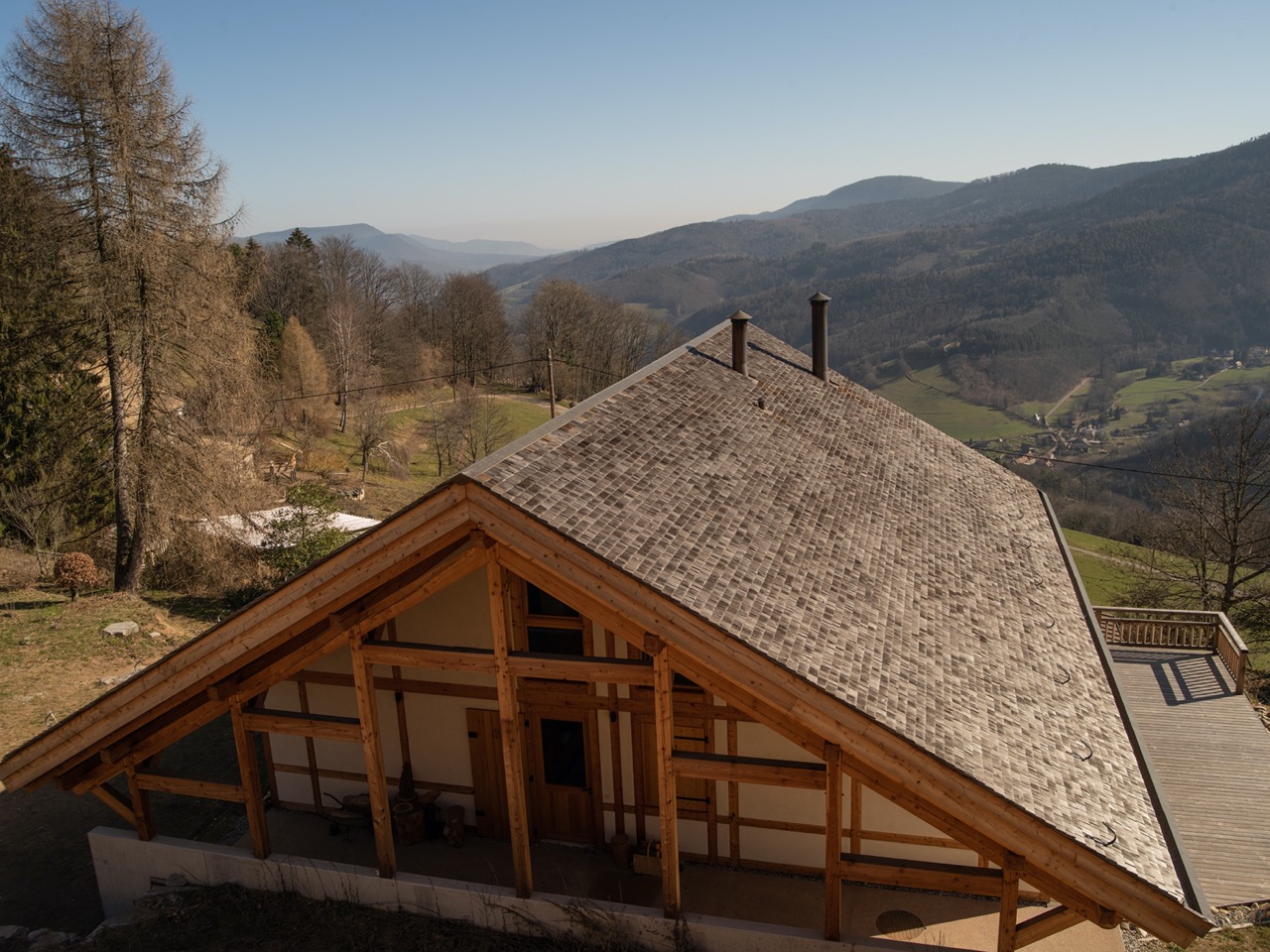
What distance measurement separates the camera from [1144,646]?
1961 cm

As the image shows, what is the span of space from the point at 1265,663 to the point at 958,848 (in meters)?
28.9

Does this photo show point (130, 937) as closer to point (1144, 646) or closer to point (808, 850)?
point (808, 850)

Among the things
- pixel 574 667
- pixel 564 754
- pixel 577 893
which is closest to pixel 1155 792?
pixel 574 667

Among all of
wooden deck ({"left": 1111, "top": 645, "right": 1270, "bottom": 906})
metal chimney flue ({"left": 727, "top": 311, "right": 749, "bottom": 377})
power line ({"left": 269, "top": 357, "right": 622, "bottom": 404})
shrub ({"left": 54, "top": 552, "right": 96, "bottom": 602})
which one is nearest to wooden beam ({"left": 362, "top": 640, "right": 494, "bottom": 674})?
wooden deck ({"left": 1111, "top": 645, "right": 1270, "bottom": 906})

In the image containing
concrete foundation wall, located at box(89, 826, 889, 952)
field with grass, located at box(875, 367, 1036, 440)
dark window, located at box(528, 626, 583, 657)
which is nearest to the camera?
concrete foundation wall, located at box(89, 826, 889, 952)

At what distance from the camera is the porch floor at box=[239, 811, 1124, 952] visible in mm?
9383

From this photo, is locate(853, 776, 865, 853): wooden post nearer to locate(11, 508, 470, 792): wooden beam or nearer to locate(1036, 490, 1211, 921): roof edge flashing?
locate(1036, 490, 1211, 921): roof edge flashing

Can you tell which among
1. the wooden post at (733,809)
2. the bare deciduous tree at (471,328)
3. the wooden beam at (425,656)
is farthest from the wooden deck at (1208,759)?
the bare deciduous tree at (471,328)

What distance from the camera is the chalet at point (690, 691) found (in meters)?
7.49

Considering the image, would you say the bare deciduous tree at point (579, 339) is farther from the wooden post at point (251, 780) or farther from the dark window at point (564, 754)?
the wooden post at point (251, 780)

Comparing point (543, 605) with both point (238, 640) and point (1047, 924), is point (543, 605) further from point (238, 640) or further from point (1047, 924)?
point (1047, 924)

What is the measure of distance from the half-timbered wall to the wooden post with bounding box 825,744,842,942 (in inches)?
74.4

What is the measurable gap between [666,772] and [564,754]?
3.07 meters

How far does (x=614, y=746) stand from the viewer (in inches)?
420
